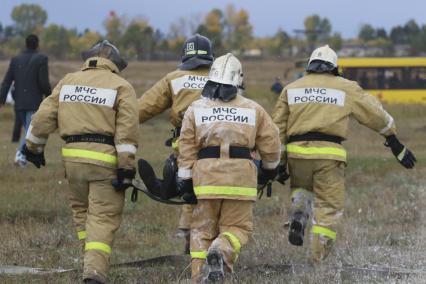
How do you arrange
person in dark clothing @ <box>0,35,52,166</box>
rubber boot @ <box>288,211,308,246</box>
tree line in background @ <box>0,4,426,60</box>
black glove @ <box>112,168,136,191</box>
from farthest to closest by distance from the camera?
1. tree line in background @ <box>0,4,426,60</box>
2. person in dark clothing @ <box>0,35,52,166</box>
3. rubber boot @ <box>288,211,308,246</box>
4. black glove @ <box>112,168,136,191</box>

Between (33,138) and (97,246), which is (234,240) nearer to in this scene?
(97,246)

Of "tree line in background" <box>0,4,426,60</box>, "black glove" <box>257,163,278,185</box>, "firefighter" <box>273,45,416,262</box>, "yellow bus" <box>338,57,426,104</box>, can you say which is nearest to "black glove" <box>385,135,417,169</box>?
"firefighter" <box>273,45,416,262</box>

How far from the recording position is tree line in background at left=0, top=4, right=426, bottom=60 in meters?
91.8

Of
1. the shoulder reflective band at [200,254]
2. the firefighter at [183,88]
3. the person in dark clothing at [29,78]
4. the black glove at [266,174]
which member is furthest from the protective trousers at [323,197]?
the person in dark clothing at [29,78]

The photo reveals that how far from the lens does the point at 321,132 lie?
802 cm

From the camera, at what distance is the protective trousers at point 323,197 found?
8.07 meters

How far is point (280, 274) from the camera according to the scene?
7.41 meters

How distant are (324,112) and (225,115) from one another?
1.44 meters

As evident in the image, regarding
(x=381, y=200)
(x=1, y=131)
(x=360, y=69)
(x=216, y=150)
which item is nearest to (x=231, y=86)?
(x=216, y=150)

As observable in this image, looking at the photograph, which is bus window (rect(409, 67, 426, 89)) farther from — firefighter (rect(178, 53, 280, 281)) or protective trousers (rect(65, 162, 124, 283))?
protective trousers (rect(65, 162, 124, 283))

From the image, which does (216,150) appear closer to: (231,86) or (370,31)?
(231,86)

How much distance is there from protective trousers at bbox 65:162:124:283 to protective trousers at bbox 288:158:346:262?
1.70 metres

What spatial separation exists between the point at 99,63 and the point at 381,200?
570 cm

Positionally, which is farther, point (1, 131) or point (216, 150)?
point (1, 131)
